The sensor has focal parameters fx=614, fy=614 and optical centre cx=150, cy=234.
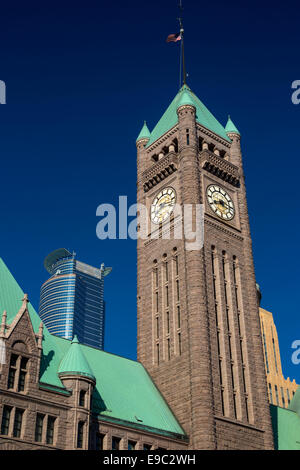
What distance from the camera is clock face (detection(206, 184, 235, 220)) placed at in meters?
69.6

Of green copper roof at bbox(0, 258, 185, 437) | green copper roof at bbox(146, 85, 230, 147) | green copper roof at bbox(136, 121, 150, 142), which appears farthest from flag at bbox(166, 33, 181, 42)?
green copper roof at bbox(0, 258, 185, 437)

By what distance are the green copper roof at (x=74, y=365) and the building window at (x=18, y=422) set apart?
5.04 meters

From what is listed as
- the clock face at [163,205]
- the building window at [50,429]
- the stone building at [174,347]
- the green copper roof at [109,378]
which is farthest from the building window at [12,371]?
the clock face at [163,205]

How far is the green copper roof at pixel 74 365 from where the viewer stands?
47281 mm

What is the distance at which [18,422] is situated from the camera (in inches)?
1687

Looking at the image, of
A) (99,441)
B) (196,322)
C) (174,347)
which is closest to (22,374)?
(99,441)

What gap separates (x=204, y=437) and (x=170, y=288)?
57.1 feet

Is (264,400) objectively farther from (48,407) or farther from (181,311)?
(48,407)

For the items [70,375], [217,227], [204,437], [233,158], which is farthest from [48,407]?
[233,158]

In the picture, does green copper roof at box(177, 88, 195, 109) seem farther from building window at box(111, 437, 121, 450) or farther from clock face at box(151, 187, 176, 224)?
building window at box(111, 437, 121, 450)

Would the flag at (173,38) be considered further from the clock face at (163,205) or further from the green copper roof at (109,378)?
the green copper roof at (109,378)

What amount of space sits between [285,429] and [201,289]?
2137 centimetres

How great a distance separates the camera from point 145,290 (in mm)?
69062

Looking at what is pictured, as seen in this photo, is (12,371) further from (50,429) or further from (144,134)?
(144,134)
